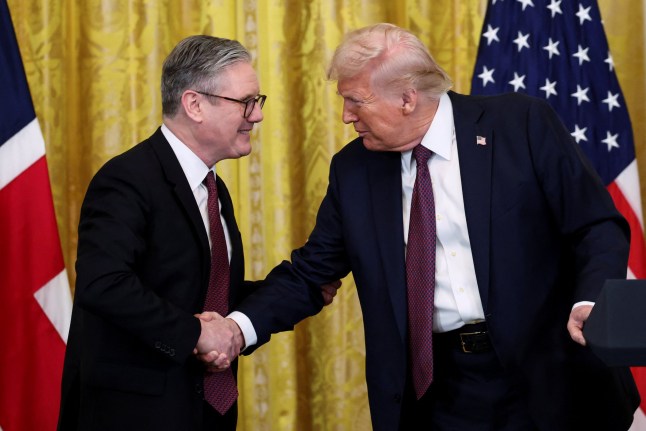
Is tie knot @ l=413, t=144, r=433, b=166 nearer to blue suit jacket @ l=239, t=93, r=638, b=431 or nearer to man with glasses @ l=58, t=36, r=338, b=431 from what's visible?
blue suit jacket @ l=239, t=93, r=638, b=431

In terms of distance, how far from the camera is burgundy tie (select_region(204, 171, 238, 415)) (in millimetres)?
2715

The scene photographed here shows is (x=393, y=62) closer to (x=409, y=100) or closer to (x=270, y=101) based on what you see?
(x=409, y=100)

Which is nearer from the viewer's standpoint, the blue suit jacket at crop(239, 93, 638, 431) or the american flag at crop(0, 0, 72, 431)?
the blue suit jacket at crop(239, 93, 638, 431)

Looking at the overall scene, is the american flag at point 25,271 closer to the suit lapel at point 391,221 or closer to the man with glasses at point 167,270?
the man with glasses at point 167,270

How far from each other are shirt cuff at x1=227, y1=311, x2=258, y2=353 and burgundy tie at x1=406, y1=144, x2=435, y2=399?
51 centimetres

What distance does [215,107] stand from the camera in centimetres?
283

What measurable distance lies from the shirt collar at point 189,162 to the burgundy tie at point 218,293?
0.15ft

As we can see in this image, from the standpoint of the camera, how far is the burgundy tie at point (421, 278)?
2.62 metres

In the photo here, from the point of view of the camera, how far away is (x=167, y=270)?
259cm

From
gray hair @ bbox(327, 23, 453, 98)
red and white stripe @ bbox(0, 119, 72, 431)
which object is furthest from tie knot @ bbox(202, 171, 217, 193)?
red and white stripe @ bbox(0, 119, 72, 431)

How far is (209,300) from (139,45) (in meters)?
1.78

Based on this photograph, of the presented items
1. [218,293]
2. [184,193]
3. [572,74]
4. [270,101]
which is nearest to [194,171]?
[184,193]

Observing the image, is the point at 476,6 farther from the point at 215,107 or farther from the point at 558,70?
the point at 215,107

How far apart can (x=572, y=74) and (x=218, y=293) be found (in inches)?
77.5
